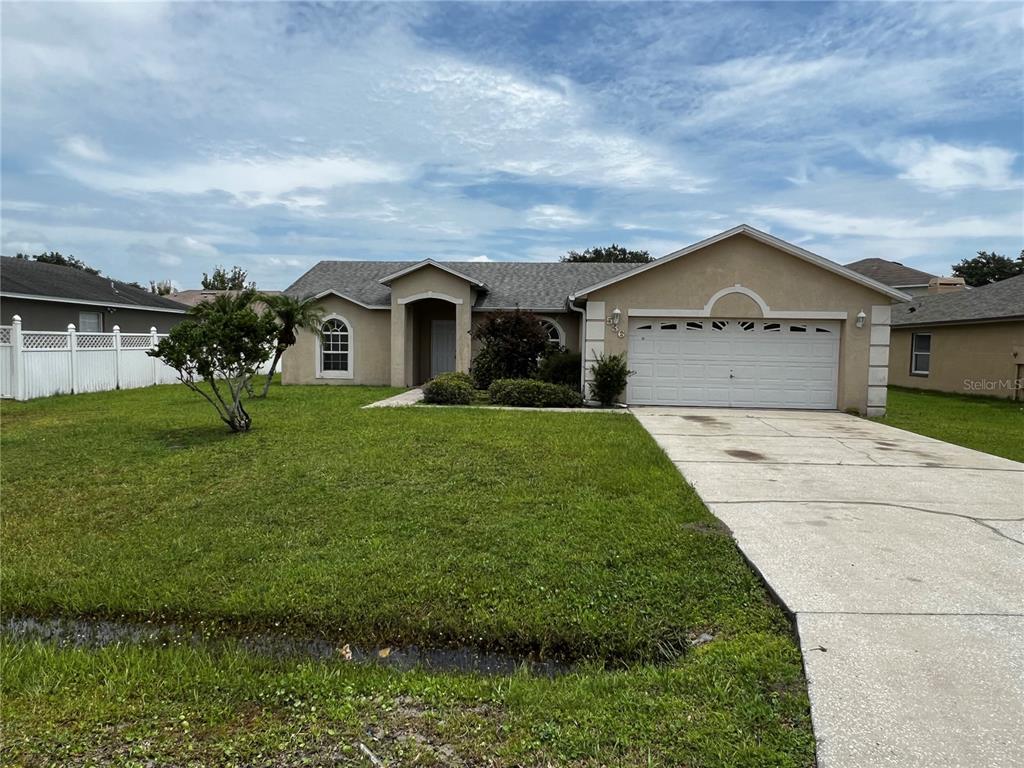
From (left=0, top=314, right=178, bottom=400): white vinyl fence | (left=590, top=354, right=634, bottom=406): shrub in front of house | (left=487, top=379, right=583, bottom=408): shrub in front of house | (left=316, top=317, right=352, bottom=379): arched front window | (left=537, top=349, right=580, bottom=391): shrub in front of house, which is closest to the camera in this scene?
(left=590, top=354, right=634, bottom=406): shrub in front of house

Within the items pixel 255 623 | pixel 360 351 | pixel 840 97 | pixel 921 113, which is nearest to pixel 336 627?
pixel 255 623

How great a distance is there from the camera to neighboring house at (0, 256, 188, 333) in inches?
794

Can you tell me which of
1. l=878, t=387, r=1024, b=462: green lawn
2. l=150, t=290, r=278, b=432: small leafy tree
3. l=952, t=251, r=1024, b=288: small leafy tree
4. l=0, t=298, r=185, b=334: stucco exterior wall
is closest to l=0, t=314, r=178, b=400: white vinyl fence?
l=0, t=298, r=185, b=334: stucco exterior wall

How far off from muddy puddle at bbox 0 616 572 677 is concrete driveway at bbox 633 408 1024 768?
5.21 ft

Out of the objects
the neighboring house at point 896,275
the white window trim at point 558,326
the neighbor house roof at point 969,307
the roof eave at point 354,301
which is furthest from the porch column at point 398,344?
the neighboring house at point 896,275

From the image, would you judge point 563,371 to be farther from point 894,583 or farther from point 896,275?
point 896,275

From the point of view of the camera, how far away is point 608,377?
14992 mm

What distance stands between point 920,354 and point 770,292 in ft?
39.7

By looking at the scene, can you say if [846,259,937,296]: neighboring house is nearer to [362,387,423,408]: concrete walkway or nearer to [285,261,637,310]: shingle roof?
[285,261,637,310]: shingle roof

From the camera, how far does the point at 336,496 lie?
679 cm

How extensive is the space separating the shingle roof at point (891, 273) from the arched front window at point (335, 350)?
90.1 ft

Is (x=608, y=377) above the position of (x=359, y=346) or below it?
below

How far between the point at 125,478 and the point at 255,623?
4578 millimetres

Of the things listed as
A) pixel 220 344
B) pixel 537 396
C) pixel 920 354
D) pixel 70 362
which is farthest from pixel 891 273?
pixel 70 362
